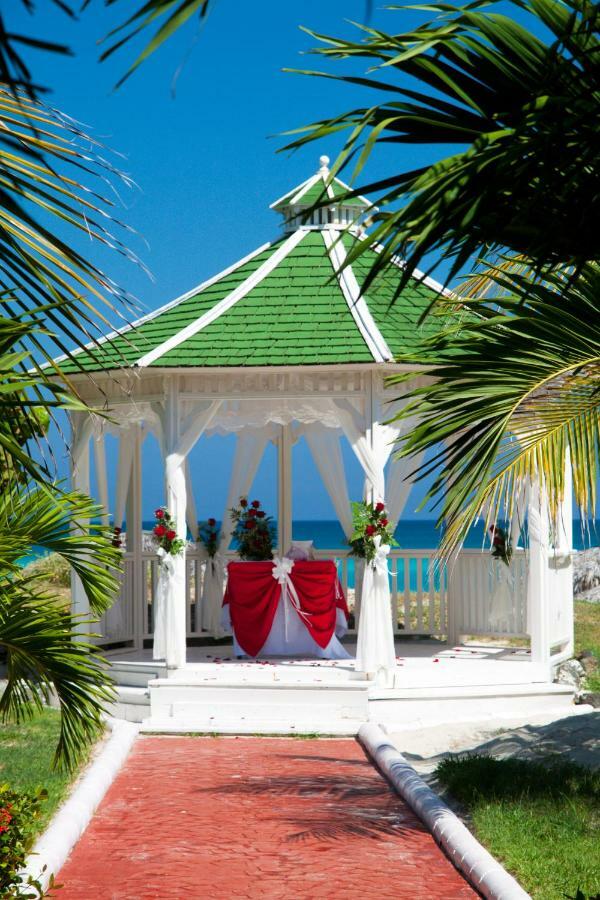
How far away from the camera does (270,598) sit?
15.6 m

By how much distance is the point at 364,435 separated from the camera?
14523 mm

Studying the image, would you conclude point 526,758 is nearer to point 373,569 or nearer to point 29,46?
point 373,569

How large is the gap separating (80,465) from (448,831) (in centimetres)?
906

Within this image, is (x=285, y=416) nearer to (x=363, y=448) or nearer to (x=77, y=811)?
(x=363, y=448)

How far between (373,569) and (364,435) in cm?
164

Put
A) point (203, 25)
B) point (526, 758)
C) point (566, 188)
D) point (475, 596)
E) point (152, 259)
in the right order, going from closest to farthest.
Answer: point (203, 25)
point (152, 259)
point (566, 188)
point (526, 758)
point (475, 596)

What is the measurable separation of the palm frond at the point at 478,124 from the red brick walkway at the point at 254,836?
414 cm

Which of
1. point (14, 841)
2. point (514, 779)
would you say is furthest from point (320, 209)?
point (14, 841)

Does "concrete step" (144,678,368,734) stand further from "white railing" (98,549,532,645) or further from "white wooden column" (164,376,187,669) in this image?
"white railing" (98,549,532,645)

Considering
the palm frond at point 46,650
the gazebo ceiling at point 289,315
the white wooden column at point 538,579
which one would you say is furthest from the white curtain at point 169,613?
the palm frond at point 46,650

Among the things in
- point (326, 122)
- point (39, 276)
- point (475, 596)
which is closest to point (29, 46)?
point (39, 276)

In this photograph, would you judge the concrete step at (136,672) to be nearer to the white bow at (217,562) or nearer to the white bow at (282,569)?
the white bow at (282,569)

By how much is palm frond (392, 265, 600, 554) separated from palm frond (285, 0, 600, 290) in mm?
Result: 1456

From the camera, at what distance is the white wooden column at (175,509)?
564 inches
